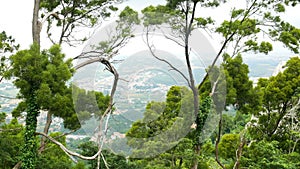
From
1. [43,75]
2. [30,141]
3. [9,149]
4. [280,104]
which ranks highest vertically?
[43,75]

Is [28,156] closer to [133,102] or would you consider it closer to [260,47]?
[133,102]

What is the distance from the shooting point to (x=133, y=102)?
20.7ft

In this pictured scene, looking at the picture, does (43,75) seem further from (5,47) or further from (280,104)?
(280,104)

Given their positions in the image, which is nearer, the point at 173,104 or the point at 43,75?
the point at 43,75

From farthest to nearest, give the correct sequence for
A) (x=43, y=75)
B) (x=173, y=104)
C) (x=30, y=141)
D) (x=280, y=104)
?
(x=280, y=104) → (x=173, y=104) → (x=30, y=141) → (x=43, y=75)

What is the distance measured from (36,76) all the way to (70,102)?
0.72m

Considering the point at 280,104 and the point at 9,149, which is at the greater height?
the point at 280,104

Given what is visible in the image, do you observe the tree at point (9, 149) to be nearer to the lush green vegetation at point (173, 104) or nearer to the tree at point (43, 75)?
the lush green vegetation at point (173, 104)

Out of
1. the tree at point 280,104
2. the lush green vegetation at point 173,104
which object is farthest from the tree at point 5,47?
the tree at point 280,104

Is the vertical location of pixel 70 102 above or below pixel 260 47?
below

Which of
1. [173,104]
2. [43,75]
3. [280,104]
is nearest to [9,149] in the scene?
[43,75]

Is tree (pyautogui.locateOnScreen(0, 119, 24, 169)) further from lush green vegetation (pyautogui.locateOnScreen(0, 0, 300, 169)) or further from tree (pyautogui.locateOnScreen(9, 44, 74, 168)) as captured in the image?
tree (pyautogui.locateOnScreen(9, 44, 74, 168))

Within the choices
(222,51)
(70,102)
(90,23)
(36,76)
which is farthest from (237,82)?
(36,76)

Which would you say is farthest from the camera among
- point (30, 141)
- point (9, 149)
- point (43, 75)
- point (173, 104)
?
point (173, 104)
